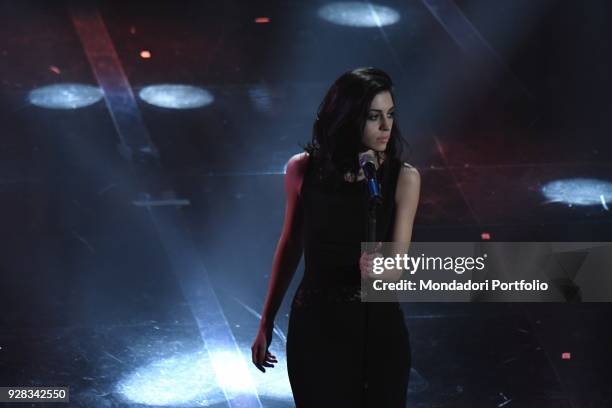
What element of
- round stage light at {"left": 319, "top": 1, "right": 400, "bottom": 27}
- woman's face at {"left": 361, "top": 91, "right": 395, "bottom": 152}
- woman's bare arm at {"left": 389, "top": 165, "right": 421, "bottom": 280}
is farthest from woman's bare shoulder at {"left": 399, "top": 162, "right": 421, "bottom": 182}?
round stage light at {"left": 319, "top": 1, "right": 400, "bottom": 27}

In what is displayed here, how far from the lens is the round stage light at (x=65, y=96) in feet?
31.1

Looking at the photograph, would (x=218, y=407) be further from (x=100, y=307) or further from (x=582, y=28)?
(x=582, y=28)

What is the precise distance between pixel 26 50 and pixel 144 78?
4.33ft

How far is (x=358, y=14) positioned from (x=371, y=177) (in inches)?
339

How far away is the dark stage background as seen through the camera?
20.7ft

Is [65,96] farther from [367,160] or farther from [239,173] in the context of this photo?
[367,160]

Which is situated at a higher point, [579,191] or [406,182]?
[406,182]

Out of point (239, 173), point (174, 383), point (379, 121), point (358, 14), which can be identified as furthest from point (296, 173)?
point (358, 14)

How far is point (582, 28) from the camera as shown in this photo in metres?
11.8

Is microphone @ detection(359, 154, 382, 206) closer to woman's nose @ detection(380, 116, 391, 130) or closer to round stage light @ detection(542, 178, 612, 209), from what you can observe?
woman's nose @ detection(380, 116, 391, 130)

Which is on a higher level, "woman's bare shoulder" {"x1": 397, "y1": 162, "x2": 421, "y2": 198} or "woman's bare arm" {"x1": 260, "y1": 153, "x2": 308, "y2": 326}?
"woman's bare shoulder" {"x1": 397, "y1": 162, "x2": 421, "y2": 198}

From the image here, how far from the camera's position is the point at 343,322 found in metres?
4.03

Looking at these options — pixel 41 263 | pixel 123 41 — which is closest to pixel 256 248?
pixel 41 263

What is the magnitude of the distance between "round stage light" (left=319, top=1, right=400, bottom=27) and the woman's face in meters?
7.74
